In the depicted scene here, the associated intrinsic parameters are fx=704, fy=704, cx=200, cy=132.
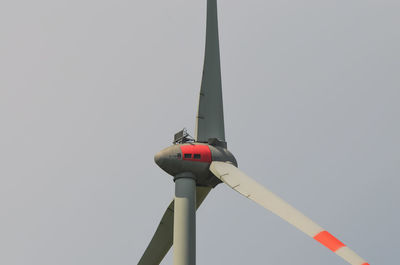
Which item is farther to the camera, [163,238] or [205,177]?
[163,238]

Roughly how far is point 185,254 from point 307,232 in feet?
27.8

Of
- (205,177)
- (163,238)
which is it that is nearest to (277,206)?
(205,177)

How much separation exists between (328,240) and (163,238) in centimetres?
1620

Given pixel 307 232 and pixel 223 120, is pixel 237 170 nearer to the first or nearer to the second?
pixel 223 120

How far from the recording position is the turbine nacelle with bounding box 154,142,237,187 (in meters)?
45.2

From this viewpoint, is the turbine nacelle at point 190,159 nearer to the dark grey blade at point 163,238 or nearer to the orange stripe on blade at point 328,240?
the dark grey blade at point 163,238

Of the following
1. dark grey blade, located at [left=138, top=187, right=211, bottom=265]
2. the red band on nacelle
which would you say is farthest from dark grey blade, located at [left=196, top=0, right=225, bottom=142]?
dark grey blade, located at [left=138, top=187, right=211, bottom=265]

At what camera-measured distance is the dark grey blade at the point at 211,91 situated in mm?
48500

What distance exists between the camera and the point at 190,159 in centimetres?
4534

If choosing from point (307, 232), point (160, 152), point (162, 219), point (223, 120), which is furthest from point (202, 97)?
point (307, 232)

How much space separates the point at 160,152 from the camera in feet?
150

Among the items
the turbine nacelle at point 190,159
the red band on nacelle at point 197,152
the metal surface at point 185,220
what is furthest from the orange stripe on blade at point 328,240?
the red band on nacelle at point 197,152

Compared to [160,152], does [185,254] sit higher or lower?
lower

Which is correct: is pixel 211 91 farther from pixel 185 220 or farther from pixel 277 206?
pixel 277 206
